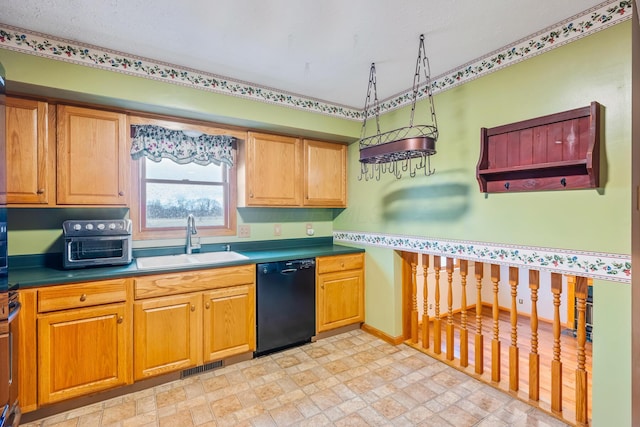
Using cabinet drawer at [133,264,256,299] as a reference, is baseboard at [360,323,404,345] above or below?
below

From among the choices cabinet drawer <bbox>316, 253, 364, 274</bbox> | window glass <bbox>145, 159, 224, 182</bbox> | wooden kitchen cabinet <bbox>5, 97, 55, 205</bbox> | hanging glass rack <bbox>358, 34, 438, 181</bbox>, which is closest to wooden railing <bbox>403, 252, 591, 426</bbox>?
cabinet drawer <bbox>316, 253, 364, 274</bbox>

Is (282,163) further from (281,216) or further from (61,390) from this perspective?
(61,390)

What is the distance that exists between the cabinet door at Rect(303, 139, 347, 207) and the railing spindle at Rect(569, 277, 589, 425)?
2176mm

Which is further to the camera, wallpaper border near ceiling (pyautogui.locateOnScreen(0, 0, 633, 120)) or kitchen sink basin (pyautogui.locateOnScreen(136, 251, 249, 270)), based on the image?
kitchen sink basin (pyautogui.locateOnScreen(136, 251, 249, 270))

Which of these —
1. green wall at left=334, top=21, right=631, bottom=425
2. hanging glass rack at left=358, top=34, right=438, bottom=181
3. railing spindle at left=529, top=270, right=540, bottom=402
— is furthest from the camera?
railing spindle at left=529, top=270, right=540, bottom=402

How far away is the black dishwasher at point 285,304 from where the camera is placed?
8.77 ft

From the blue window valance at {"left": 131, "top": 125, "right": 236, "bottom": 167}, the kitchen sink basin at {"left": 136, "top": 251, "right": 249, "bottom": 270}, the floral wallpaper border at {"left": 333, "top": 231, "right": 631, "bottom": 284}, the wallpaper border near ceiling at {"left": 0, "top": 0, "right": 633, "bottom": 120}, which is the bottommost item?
the kitchen sink basin at {"left": 136, "top": 251, "right": 249, "bottom": 270}

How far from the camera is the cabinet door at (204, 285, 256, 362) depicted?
7.99ft

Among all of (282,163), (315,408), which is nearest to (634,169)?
(315,408)

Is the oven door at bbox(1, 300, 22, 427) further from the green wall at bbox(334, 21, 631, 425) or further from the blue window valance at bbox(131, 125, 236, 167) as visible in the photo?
the green wall at bbox(334, 21, 631, 425)

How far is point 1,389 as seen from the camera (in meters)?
1.21

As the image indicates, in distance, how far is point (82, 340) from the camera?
2.00 m

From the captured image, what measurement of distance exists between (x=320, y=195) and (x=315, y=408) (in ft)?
6.44

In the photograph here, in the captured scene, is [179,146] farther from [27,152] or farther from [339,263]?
[339,263]
